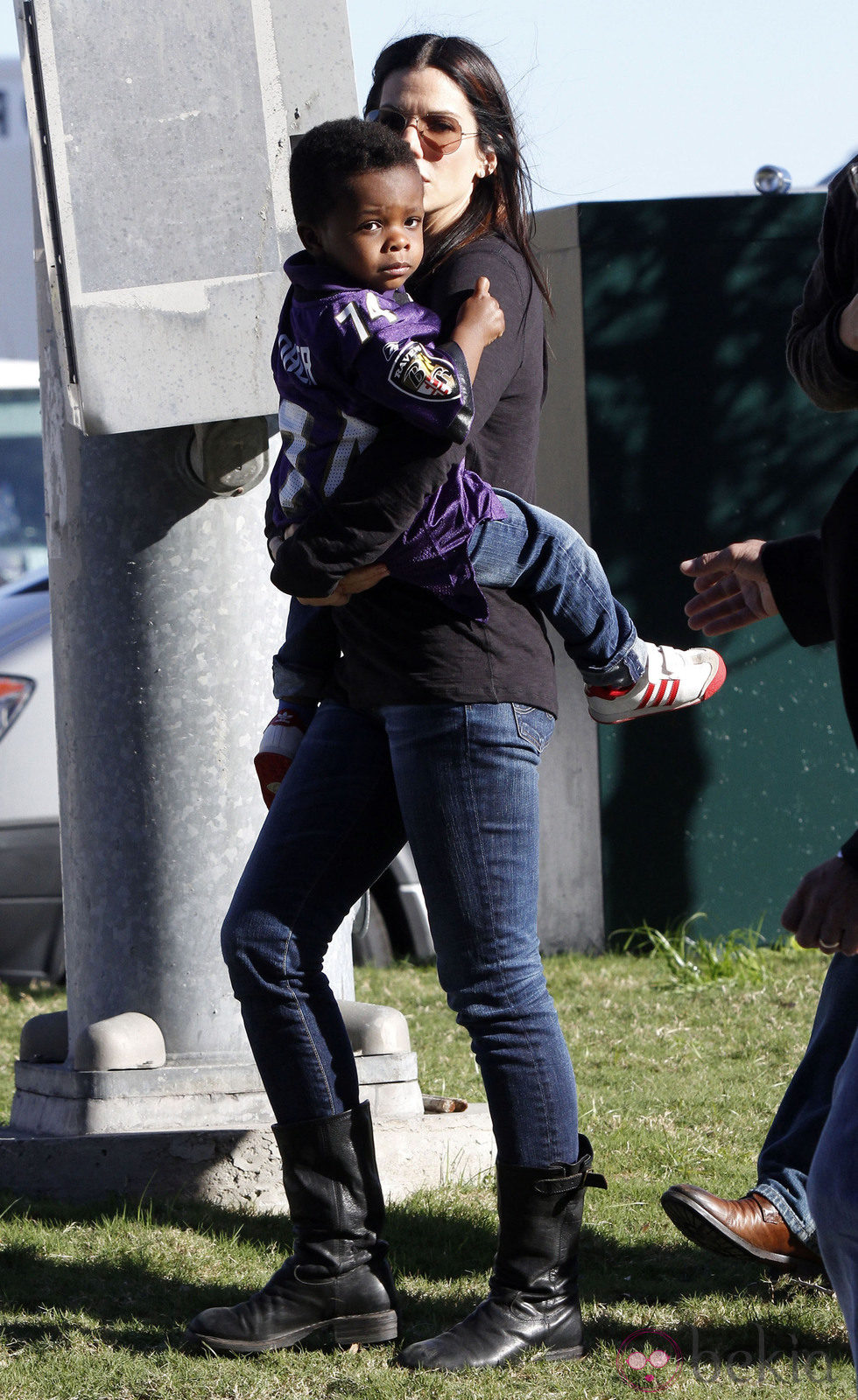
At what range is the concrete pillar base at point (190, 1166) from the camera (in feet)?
11.6

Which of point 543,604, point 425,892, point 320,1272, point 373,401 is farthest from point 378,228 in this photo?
point 320,1272

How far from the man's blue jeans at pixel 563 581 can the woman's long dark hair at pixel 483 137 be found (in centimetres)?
42

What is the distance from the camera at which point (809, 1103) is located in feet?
9.98

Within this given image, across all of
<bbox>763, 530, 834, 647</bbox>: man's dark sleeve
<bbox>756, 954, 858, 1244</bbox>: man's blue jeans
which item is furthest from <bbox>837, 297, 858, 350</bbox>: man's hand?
<bbox>756, 954, 858, 1244</bbox>: man's blue jeans

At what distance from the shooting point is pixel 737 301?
21.6 feet

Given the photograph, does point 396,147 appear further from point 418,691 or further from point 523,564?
point 418,691

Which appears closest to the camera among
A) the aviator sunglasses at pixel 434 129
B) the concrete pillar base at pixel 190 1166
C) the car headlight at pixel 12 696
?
the aviator sunglasses at pixel 434 129

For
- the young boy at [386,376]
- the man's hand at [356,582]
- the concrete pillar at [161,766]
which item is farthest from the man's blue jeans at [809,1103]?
the concrete pillar at [161,766]

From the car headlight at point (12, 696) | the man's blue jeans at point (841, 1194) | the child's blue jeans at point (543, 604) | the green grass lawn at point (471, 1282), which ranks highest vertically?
the child's blue jeans at point (543, 604)

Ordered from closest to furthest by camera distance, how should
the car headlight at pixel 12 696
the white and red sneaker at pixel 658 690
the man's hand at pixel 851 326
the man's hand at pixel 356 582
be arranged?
Answer: the man's hand at pixel 851 326
the man's hand at pixel 356 582
the white and red sneaker at pixel 658 690
the car headlight at pixel 12 696

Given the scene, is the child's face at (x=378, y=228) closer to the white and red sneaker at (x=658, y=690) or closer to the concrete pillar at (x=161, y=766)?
→ the white and red sneaker at (x=658, y=690)

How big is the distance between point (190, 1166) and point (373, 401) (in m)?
1.82

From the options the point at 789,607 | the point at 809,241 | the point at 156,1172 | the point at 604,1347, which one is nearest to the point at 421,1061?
the point at 156,1172

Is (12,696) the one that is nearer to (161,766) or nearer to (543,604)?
(161,766)
